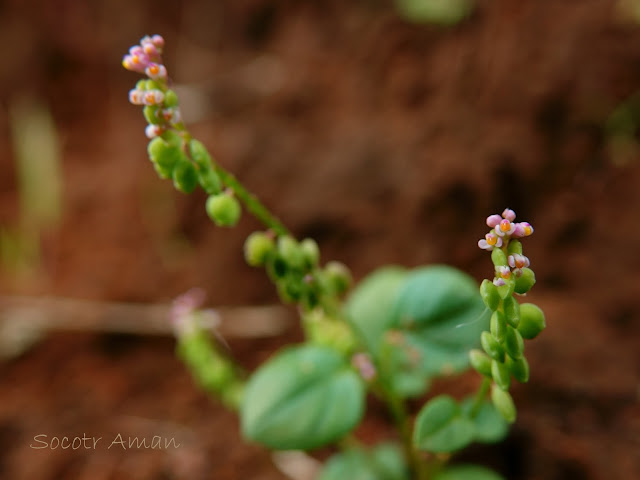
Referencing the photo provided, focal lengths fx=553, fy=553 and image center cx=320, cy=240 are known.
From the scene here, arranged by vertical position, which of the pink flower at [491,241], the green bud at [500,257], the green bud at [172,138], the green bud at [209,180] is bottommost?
the green bud at [500,257]

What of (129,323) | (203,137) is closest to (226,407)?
(129,323)

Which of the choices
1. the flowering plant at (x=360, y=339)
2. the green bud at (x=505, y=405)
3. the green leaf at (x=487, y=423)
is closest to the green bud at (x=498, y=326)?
the flowering plant at (x=360, y=339)

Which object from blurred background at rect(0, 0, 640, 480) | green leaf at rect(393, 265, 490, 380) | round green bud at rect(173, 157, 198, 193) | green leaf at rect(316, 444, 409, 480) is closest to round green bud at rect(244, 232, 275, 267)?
round green bud at rect(173, 157, 198, 193)

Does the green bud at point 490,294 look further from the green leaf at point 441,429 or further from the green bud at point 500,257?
the green leaf at point 441,429

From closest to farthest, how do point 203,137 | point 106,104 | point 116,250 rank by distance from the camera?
point 116,250 < point 203,137 < point 106,104

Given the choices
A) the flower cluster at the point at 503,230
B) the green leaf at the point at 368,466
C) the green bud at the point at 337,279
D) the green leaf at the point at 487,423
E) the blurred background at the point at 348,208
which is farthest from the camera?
the blurred background at the point at 348,208

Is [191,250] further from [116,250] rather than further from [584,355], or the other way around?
[584,355]
